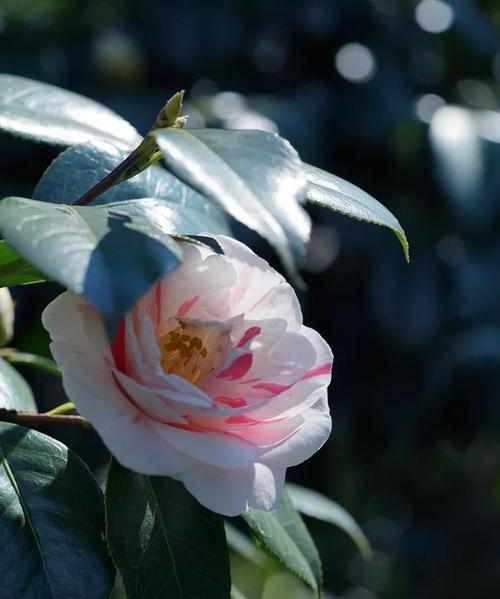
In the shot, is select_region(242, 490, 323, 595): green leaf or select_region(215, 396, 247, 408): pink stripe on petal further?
select_region(242, 490, 323, 595): green leaf

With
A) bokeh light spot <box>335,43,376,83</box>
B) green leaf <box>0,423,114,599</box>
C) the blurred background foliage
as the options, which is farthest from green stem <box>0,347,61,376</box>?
bokeh light spot <box>335,43,376,83</box>

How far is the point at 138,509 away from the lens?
1.87 feet

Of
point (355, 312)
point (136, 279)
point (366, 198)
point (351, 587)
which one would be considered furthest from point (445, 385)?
point (136, 279)

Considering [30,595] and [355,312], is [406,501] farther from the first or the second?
[30,595]

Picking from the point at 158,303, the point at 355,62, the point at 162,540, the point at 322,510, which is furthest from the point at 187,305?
the point at 355,62

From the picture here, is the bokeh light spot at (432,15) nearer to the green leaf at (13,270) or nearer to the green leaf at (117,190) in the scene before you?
the green leaf at (117,190)

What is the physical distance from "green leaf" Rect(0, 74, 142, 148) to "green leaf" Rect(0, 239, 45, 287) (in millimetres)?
147

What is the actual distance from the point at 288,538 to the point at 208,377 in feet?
0.65

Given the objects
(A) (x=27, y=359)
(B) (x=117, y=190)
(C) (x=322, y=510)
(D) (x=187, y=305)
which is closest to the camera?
(D) (x=187, y=305)

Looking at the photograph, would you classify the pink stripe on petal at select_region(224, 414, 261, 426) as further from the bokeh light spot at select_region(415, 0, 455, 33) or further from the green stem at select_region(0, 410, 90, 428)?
the bokeh light spot at select_region(415, 0, 455, 33)

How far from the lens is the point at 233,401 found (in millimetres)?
540

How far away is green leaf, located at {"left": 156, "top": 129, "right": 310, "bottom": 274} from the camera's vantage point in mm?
453

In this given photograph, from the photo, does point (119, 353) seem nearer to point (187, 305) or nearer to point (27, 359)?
point (187, 305)

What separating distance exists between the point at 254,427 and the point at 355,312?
149 centimetres
